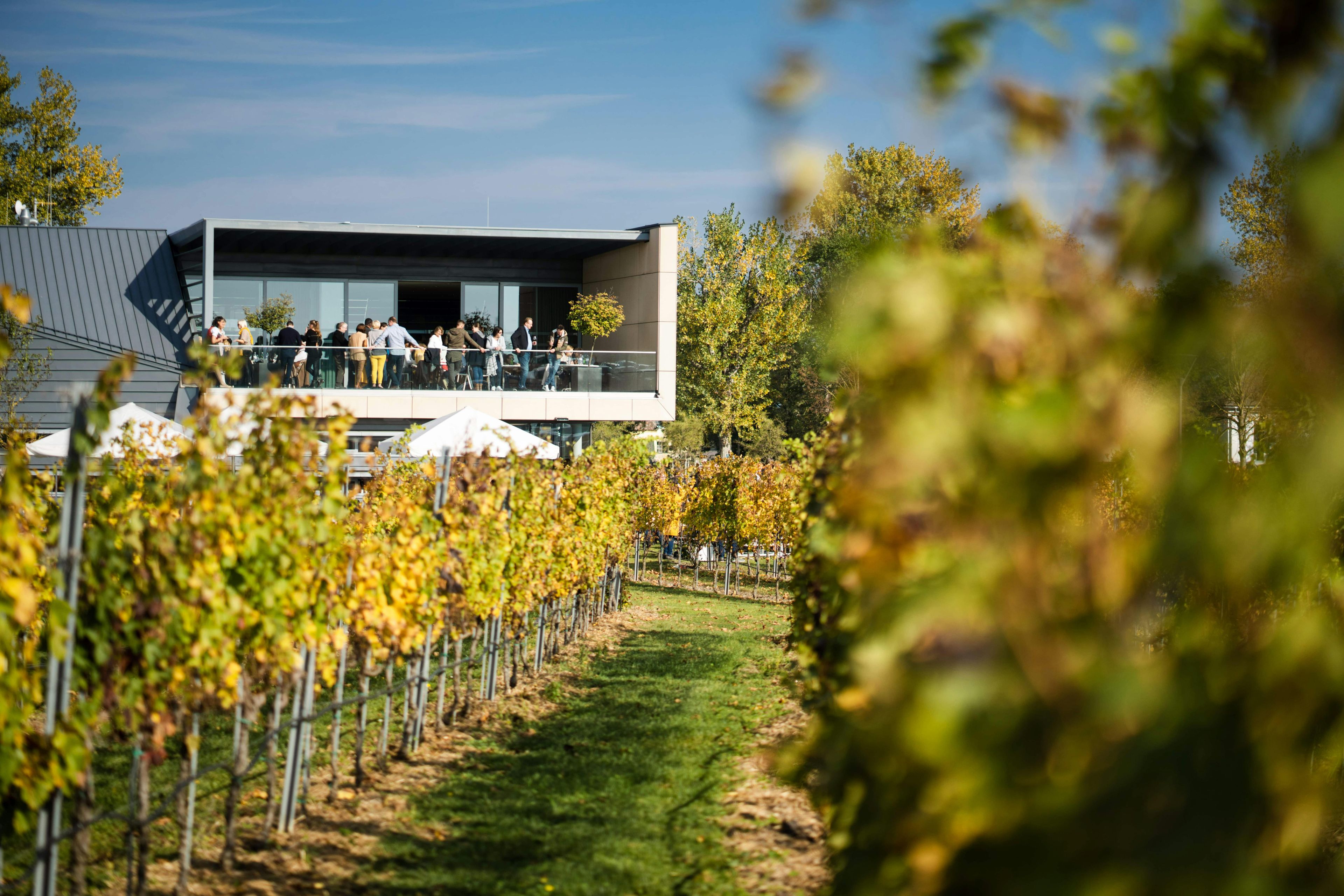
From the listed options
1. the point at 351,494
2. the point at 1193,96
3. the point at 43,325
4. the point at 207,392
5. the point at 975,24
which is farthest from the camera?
the point at 43,325

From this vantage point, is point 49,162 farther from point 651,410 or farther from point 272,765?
point 272,765

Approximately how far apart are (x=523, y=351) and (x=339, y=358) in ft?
15.3

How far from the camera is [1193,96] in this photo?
1.04 meters

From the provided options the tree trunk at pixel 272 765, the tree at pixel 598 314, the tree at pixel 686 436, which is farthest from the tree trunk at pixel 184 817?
the tree at pixel 686 436

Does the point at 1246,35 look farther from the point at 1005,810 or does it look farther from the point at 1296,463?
the point at 1005,810

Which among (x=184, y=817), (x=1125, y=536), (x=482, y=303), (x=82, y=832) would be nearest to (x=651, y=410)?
(x=482, y=303)

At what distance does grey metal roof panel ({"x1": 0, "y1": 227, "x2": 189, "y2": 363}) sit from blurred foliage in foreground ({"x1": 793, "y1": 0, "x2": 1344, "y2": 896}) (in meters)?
32.7

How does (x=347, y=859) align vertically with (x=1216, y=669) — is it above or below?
below

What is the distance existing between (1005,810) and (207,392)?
5.33 metres

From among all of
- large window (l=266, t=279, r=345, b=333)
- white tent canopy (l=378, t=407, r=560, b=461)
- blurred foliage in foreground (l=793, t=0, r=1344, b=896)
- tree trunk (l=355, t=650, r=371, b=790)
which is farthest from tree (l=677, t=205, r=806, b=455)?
blurred foliage in foreground (l=793, t=0, r=1344, b=896)

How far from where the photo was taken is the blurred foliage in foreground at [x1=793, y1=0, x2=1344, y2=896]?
2.97ft

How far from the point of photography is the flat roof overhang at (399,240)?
29672 millimetres

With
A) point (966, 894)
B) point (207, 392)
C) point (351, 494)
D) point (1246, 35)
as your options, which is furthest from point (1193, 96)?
point (351, 494)

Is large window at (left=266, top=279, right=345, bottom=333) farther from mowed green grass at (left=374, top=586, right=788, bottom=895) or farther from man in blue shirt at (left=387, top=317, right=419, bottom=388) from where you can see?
mowed green grass at (left=374, top=586, right=788, bottom=895)
